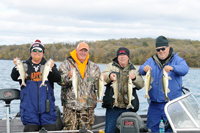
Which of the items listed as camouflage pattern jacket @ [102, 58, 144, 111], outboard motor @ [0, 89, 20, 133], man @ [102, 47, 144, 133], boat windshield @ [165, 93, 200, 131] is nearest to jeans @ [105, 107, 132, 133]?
man @ [102, 47, 144, 133]

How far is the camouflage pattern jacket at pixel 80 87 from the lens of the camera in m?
4.24

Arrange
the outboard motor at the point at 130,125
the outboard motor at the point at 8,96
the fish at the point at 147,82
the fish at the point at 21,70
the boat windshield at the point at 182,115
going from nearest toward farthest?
1. the outboard motor at the point at 130,125
2. the boat windshield at the point at 182,115
3. the fish at the point at 21,70
4. the outboard motor at the point at 8,96
5. the fish at the point at 147,82

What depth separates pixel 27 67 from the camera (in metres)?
3.99

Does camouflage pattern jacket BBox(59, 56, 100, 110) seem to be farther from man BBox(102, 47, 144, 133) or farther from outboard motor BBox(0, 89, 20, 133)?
outboard motor BBox(0, 89, 20, 133)

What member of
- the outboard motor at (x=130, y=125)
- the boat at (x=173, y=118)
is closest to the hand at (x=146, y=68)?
the boat at (x=173, y=118)

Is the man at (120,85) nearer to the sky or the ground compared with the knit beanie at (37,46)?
nearer to the ground

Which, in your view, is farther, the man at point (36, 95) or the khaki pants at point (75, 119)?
A: the khaki pants at point (75, 119)

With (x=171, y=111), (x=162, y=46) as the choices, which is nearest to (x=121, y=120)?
(x=171, y=111)

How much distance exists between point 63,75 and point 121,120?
1.48 m

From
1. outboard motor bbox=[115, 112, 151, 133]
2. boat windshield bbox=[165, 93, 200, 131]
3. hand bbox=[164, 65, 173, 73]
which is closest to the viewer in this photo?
outboard motor bbox=[115, 112, 151, 133]

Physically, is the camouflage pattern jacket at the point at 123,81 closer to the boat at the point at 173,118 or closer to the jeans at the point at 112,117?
the jeans at the point at 112,117

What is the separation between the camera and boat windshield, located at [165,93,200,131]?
3576 mm

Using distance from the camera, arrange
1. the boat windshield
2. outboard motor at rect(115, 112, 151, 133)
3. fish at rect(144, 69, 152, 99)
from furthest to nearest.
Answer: fish at rect(144, 69, 152, 99)
the boat windshield
outboard motor at rect(115, 112, 151, 133)

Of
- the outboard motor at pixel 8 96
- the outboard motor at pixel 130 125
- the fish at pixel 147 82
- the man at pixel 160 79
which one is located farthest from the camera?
the man at pixel 160 79
